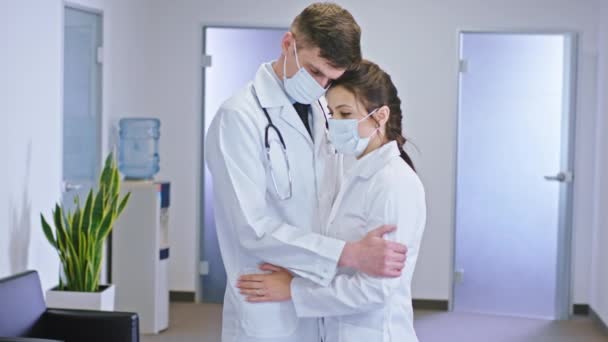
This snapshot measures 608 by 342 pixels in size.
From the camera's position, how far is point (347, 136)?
2201 millimetres

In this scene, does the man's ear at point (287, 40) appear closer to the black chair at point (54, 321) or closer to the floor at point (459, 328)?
the black chair at point (54, 321)

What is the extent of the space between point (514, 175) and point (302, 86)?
4169 mm

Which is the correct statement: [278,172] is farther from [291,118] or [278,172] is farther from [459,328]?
[459,328]

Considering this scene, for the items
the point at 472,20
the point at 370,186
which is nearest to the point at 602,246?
the point at 472,20

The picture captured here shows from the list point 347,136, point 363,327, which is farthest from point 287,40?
point 363,327

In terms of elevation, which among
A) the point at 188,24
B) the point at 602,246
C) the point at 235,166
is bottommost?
the point at 602,246

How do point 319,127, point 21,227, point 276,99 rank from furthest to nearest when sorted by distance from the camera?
point 21,227
point 319,127
point 276,99

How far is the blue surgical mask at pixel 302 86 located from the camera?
2141mm

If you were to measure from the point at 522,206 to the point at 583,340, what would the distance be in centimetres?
108

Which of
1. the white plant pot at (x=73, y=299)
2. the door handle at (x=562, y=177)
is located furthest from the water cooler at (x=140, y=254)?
the door handle at (x=562, y=177)

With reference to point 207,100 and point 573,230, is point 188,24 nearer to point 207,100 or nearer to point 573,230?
point 207,100

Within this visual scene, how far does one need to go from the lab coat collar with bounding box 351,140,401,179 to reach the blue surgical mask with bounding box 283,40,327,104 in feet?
0.64

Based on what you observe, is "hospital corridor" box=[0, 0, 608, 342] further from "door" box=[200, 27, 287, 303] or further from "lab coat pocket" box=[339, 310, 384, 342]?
"lab coat pocket" box=[339, 310, 384, 342]

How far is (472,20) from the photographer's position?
5.98 metres
